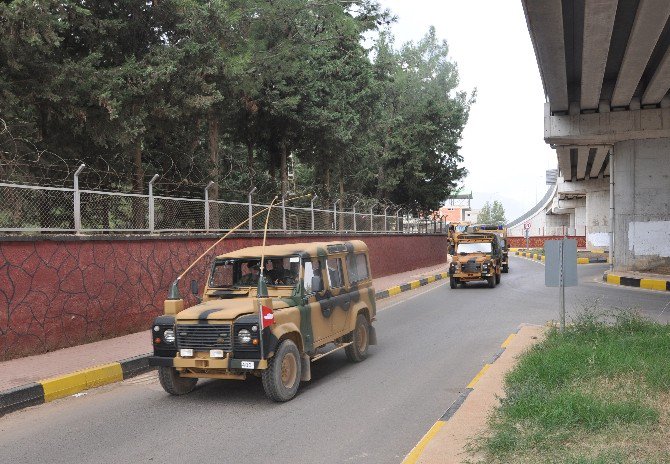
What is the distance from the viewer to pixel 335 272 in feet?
28.6

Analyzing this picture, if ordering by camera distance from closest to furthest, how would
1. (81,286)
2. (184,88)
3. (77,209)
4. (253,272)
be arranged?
(253,272) → (81,286) → (77,209) → (184,88)

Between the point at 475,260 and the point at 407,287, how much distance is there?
264 cm

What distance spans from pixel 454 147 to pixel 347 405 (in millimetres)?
32720

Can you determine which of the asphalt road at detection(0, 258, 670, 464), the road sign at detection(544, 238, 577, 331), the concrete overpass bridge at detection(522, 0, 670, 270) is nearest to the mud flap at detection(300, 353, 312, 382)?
the asphalt road at detection(0, 258, 670, 464)

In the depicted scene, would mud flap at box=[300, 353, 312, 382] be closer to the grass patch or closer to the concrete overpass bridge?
the grass patch

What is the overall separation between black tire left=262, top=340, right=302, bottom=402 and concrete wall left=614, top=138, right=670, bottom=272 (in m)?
21.2

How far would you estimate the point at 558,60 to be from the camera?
54.6 feet

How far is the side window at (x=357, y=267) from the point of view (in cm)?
923

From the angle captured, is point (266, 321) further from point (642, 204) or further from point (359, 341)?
point (642, 204)

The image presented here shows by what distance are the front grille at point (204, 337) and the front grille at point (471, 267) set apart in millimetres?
15856

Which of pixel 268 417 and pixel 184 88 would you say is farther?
pixel 184 88

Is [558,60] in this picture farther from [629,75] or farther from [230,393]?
[230,393]

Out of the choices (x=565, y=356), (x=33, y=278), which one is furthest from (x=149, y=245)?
(x=565, y=356)

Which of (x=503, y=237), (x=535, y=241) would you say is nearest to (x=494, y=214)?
(x=535, y=241)
